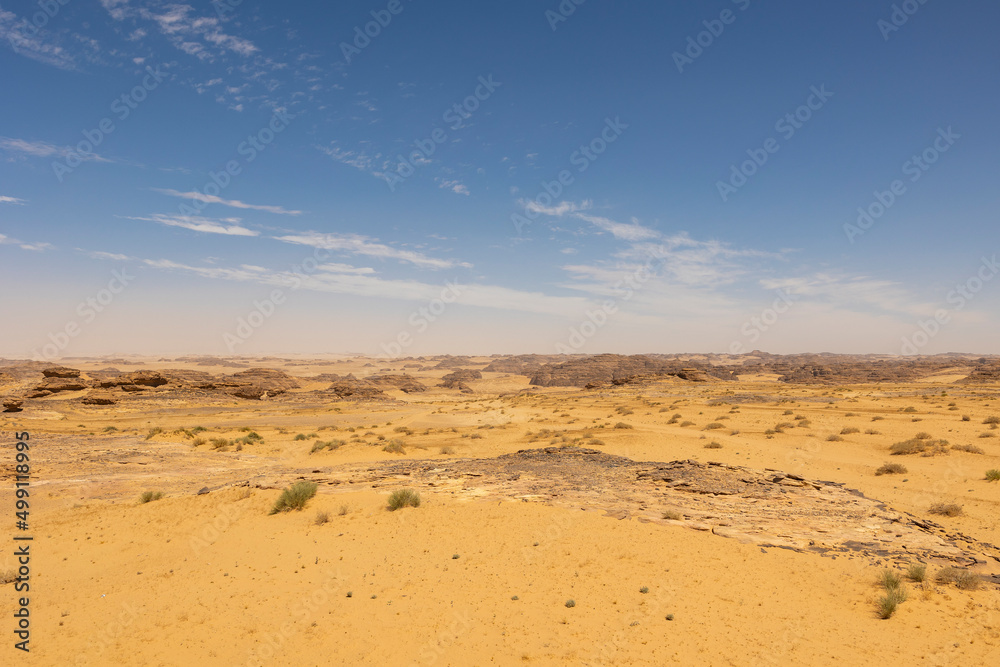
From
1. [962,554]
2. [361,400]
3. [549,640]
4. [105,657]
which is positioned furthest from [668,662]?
[361,400]

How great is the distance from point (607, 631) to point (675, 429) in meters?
24.7

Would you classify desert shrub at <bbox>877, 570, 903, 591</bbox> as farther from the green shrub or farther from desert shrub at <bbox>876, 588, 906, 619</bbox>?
the green shrub

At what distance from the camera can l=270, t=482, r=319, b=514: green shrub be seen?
13.2 meters

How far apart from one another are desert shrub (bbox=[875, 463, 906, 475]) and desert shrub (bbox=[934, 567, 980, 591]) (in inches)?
401

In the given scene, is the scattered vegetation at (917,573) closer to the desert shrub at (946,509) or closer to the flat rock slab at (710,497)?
the flat rock slab at (710,497)

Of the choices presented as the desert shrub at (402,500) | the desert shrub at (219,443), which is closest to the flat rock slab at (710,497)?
the desert shrub at (402,500)

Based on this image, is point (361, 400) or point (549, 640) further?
point (361, 400)

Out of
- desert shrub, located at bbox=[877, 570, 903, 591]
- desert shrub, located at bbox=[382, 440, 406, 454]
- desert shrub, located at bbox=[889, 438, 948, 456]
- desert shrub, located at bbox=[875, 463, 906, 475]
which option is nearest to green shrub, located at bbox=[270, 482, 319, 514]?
desert shrub, located at bbox=[382, 440, 406, 454]

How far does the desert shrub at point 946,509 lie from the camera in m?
12.0

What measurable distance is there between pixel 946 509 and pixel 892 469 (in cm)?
520

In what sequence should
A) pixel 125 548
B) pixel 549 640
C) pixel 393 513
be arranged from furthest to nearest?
1. pixel 393 513
2. pixel 125 548
3. pixel 549 640

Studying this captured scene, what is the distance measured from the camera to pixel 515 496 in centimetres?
1384

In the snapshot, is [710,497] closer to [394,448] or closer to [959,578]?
[959,578]

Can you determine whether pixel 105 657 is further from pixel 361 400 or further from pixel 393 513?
pixel 361 400
